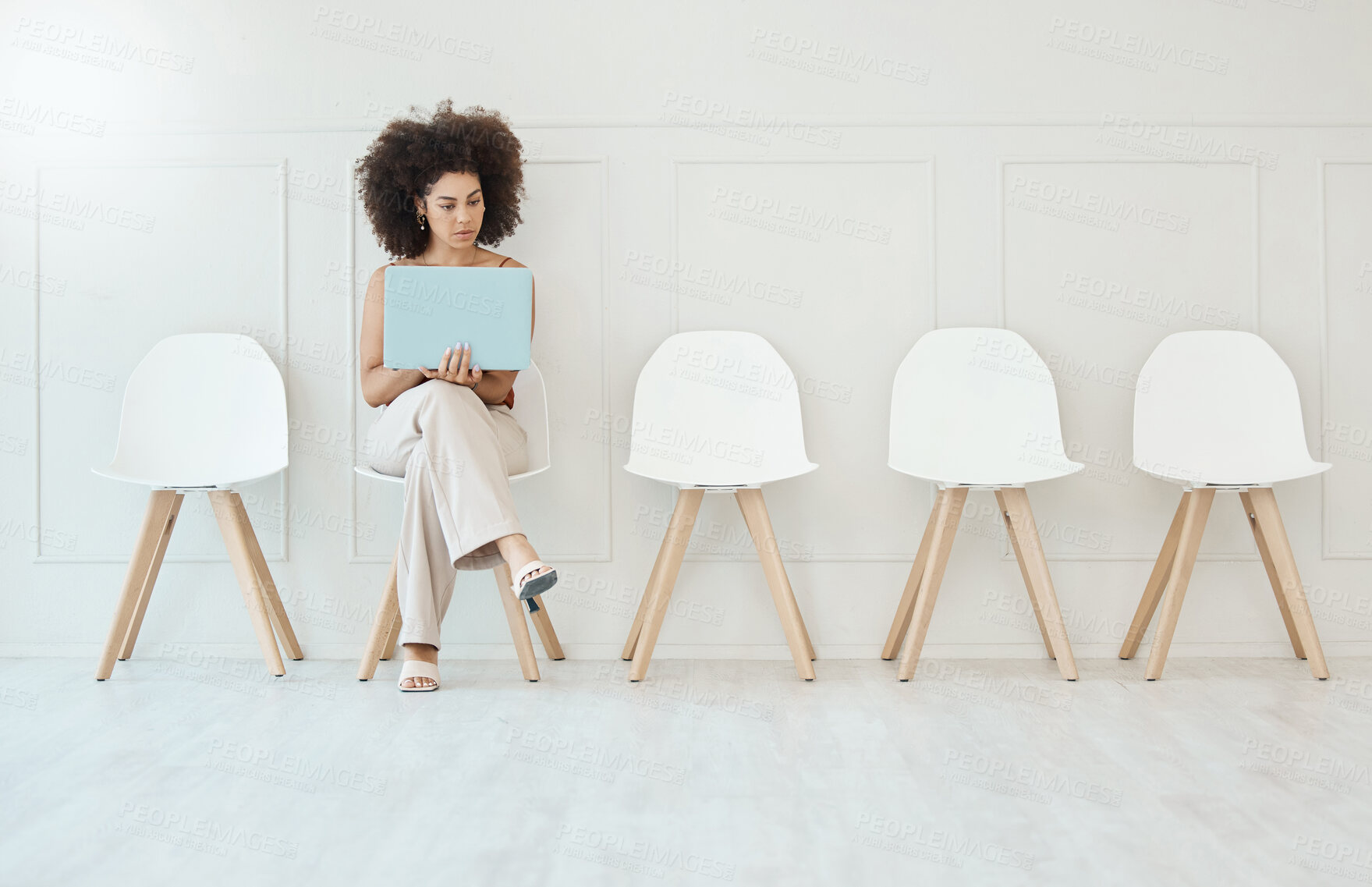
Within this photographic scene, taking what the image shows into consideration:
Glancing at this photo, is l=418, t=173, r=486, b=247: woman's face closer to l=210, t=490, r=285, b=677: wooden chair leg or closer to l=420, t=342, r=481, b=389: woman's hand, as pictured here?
l=420, t=342, r=481, b=389: woman's hand

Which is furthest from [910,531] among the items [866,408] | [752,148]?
[752,148]

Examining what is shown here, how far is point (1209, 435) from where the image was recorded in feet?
7.72

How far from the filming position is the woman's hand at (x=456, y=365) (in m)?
2.08

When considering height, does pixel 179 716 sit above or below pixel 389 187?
below

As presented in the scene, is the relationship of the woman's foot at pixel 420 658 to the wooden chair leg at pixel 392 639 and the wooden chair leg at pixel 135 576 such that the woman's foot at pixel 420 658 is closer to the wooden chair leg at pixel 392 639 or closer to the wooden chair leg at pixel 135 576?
the wooden chair leg at pixel 392 639

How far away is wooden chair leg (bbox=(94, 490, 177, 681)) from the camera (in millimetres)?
2197

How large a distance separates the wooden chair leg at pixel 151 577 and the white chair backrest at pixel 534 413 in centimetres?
86

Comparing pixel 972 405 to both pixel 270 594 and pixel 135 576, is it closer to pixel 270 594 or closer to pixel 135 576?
pixel 270 594

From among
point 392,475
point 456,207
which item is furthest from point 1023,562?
point 456,207

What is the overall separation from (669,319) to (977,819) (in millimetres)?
1559

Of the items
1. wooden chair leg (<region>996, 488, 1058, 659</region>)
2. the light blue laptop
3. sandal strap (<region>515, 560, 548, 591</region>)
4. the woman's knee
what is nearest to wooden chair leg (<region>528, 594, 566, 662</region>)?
sandal strap (<region>515, 560, 548, 591</region>)

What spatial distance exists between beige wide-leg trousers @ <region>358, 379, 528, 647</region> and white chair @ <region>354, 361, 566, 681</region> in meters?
0.05

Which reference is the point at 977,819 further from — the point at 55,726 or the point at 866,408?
the point at 55,726

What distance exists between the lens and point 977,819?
1305 millimetres
